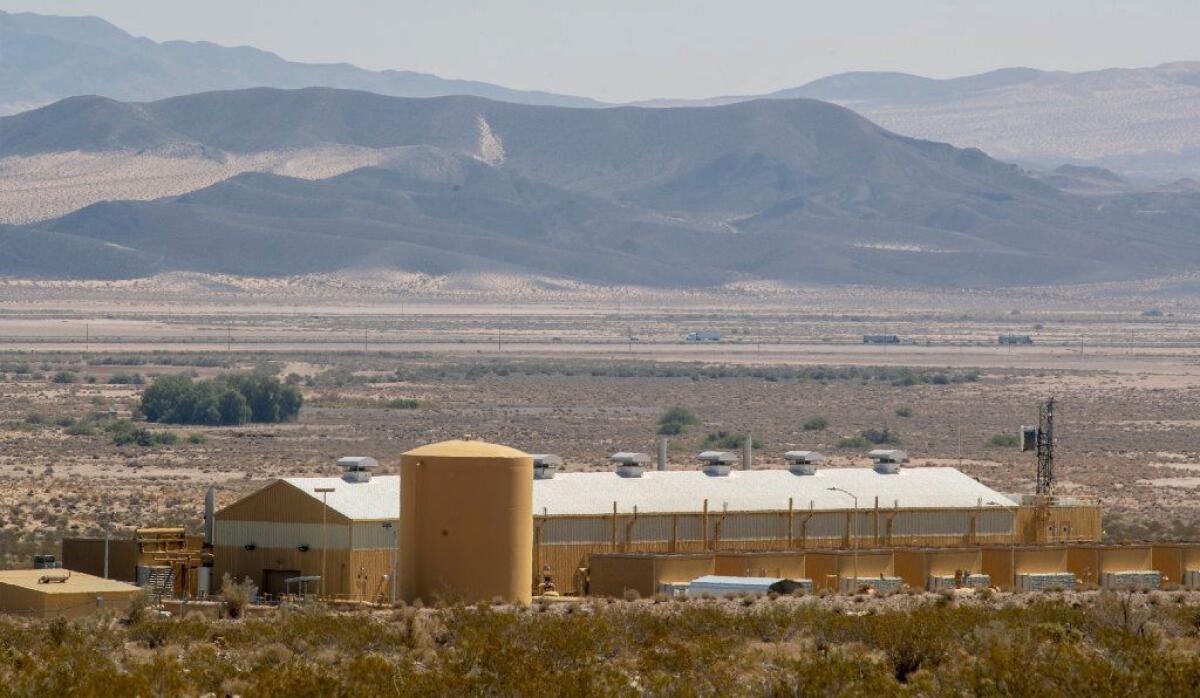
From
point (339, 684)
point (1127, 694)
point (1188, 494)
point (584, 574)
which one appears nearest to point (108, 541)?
point (584, 574)

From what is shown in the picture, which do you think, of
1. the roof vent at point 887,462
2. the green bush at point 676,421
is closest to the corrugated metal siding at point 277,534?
the roof vent at point 887,462

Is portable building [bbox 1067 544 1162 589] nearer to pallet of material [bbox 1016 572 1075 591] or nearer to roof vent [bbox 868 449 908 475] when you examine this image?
pallet of material [bbox 1016 572 1075 591]

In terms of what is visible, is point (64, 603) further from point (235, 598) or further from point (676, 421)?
point (676, 421)

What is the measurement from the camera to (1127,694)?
28.0m

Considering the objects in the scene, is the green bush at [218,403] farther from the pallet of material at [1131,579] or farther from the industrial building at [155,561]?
the pallet of material at [1131,579]

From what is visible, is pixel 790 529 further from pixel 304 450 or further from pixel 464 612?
pixel 304 450

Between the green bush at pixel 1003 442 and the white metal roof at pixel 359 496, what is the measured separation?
55029 mm

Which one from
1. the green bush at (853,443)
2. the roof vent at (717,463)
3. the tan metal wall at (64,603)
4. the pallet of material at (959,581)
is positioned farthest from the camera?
the green bush at (853,443)

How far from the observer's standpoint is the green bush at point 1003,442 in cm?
10031

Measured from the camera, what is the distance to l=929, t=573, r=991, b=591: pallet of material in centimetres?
5094

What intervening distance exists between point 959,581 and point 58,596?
745 inches

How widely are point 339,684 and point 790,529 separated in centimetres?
2382

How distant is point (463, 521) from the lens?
1727 inches

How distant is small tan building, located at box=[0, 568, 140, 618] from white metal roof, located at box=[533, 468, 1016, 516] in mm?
8990
